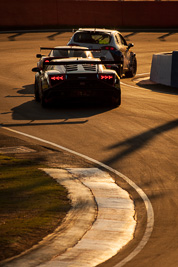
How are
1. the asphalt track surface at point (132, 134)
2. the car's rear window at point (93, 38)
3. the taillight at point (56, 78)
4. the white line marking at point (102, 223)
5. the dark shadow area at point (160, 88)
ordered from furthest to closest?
the car's rear window at point (93, 38)
the dark shadow area at point (160, 88)
the taillight at point (56, 78)
the asphalt track surface at point (132, 134)
the white line marking at point (102, 223)

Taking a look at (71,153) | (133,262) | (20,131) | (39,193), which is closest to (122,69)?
(20,131)

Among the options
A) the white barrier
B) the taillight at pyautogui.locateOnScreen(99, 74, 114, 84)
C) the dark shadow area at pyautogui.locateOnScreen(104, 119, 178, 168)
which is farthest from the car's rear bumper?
the white barrier

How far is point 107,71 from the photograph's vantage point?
17.0 metres

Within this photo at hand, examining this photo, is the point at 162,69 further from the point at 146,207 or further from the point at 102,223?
the point at 102,223

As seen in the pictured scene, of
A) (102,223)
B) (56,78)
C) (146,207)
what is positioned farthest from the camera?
(56,78)

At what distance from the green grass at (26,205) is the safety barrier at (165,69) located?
1146 centimetres

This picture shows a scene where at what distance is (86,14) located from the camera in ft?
144

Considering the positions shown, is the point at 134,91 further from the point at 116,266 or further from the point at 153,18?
the point at 153,18

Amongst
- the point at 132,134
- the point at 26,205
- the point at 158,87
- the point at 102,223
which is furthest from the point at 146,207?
the point at 158,87

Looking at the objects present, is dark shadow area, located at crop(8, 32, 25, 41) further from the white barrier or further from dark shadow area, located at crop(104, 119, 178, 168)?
dark shadow area, located at crop(104, 119, 178, 168)

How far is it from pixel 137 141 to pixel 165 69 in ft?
32.5

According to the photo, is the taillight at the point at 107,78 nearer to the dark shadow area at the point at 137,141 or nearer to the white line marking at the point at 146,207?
the dark shadow area at the point at 137,141

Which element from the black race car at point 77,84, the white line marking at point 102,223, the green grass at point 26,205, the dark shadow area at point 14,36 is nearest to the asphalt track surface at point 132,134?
the white line marking at point 102,223

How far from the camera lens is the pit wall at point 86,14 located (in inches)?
1644
